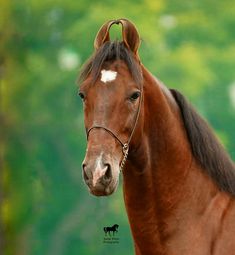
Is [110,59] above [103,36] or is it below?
below

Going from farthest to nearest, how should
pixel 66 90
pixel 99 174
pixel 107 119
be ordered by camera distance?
pixel 66 90
pixel 107 119
pixel 99 174

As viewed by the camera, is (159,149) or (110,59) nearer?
(110,59)

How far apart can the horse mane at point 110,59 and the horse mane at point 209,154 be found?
0.41m

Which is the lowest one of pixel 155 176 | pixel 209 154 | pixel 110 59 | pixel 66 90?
pixel 155 176

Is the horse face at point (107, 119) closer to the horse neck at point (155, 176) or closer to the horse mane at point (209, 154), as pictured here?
the horse neck at point (155, 176)

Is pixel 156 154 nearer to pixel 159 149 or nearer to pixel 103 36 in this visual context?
pixel 159 149

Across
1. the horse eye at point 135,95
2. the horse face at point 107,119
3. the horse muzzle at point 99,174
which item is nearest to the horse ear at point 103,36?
the horse face at point 107,119

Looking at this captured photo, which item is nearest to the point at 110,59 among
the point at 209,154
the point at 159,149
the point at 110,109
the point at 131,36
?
the point at 131,36

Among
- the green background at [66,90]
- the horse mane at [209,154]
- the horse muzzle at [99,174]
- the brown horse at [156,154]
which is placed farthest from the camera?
the green background at [66,90]

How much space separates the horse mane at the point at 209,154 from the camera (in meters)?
3.22

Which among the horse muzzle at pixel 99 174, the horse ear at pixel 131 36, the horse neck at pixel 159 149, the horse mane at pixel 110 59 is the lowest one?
the horse muzzle at pixel 99 174

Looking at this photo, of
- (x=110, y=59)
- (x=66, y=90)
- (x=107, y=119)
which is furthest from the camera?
(x=66, y=90)

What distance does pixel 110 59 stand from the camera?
3033mm

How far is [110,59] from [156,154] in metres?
0.49
